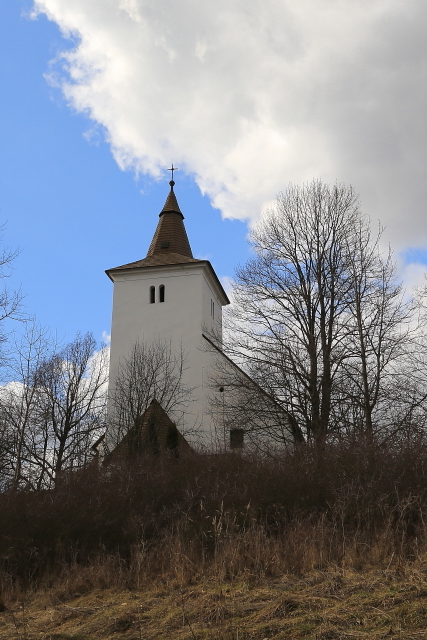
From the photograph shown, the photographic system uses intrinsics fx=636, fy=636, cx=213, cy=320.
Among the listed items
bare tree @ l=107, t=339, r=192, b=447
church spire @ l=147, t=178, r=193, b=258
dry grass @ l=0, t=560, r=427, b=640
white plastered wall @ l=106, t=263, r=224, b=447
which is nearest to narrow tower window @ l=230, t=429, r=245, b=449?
bare tree @ l=107, t=339, r=192, b=447

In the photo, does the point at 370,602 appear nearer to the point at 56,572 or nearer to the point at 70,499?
the point at 56,572

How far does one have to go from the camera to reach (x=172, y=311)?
32.3m

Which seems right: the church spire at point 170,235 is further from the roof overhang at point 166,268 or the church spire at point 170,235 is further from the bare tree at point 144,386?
the bare tree at point 144,386

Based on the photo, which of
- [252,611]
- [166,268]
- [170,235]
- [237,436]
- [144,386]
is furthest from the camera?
[170,235]

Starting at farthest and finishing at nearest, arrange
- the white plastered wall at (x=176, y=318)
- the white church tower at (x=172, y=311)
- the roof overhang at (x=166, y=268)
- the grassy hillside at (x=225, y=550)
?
the roof overhang at (x=166, y=268), the white church tower at (x=172, y=311), the white plastered wall at (x=176, y=318), the grassy hillside at (x=225, y=550)

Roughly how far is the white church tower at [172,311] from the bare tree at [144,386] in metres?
0.52

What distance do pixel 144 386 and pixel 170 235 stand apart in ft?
44.5

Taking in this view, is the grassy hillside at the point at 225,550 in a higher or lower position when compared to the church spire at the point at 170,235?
lower

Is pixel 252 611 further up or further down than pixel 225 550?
further down

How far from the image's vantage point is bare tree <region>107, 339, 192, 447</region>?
24.3 meters

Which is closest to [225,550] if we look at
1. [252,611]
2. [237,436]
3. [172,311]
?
[252,611]

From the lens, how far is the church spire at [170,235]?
35906mm

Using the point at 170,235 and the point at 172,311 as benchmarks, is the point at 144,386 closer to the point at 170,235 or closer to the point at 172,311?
the point at 172,311

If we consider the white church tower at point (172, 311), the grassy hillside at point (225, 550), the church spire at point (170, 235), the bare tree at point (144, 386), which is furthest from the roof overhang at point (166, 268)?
the grassy hillside at point (225, 550)
